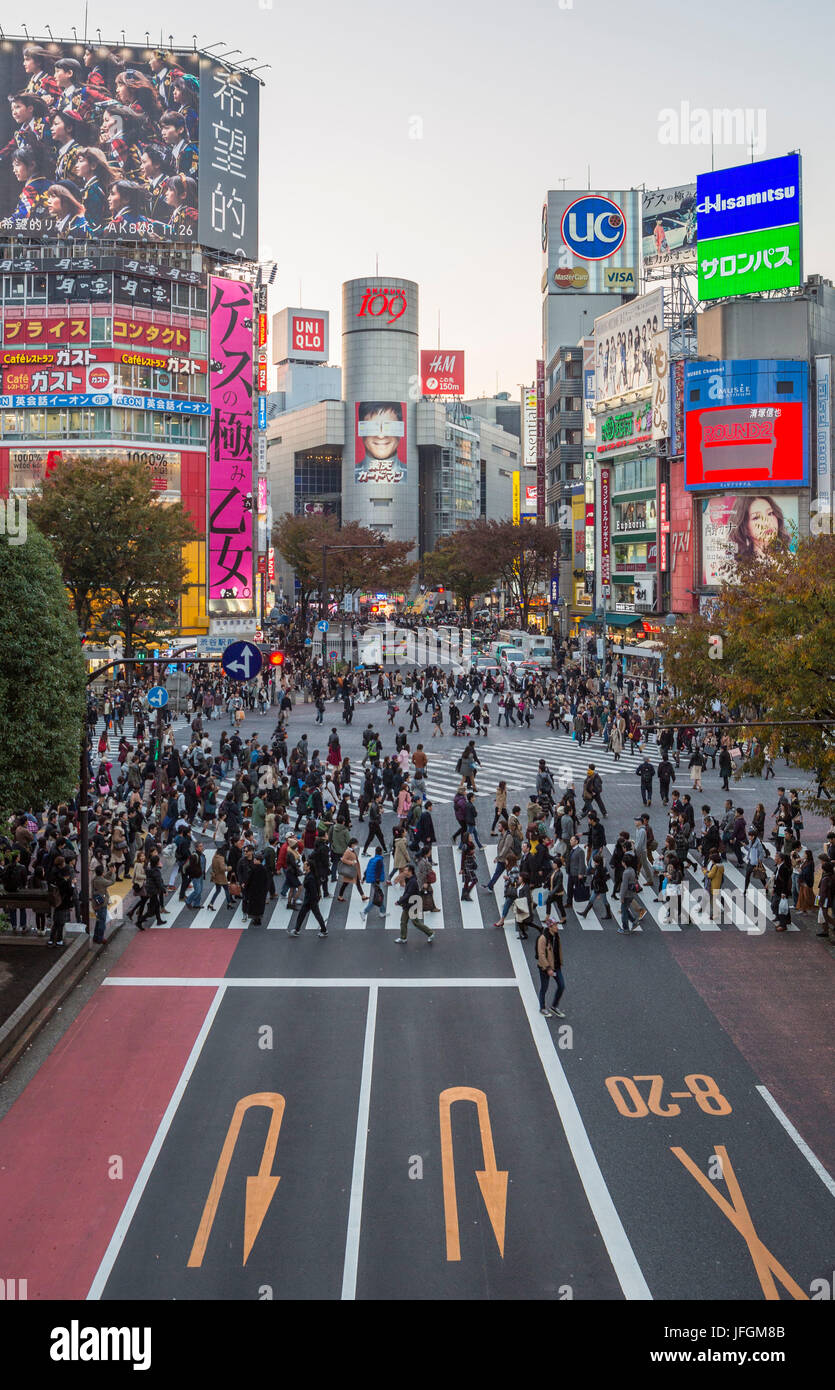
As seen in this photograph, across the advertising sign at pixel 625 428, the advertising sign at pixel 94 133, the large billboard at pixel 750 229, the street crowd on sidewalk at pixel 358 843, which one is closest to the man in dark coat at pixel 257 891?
the street crowd on sidewalk at pixel 358 843

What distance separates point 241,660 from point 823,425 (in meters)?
52.0

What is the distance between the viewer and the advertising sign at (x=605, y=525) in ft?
264

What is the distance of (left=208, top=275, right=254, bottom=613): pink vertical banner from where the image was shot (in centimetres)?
7688

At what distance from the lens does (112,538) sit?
45.6 m

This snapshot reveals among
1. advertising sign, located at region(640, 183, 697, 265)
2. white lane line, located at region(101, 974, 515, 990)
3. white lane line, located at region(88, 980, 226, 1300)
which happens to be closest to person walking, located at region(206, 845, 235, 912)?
white lane line, located at region(101, 974, 515, 990)

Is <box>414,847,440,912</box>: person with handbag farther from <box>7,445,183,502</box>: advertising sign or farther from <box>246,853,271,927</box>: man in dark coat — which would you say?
<box>7,445,183,502</box>: advertising sign

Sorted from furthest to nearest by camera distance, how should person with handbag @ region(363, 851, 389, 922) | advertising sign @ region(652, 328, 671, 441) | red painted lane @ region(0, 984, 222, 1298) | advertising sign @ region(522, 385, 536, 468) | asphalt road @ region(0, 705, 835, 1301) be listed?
1. advertising sign @ region(522, 385, 536, 468)
2. advertising sign @ region(652, 328, 671, 441)
3. person with handbag @ region(363, 851, 389, 922)
4. red painted lane @ region(0, 984, 222, 1298)
5. asphalt road @ region(0, 705, 835, 1301)

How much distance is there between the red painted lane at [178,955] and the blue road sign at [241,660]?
466 centimetres

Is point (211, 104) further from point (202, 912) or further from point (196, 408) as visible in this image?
point (202, 912)

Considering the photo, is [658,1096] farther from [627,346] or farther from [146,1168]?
[627,346]

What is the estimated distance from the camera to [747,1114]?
41.8 ft

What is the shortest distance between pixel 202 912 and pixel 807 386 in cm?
5336

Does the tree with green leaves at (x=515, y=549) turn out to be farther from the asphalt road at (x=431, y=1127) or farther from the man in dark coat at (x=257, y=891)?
the asphalt road at (x=431, y=1127)

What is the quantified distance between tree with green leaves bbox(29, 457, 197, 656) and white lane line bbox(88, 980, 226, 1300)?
32.7 meters
